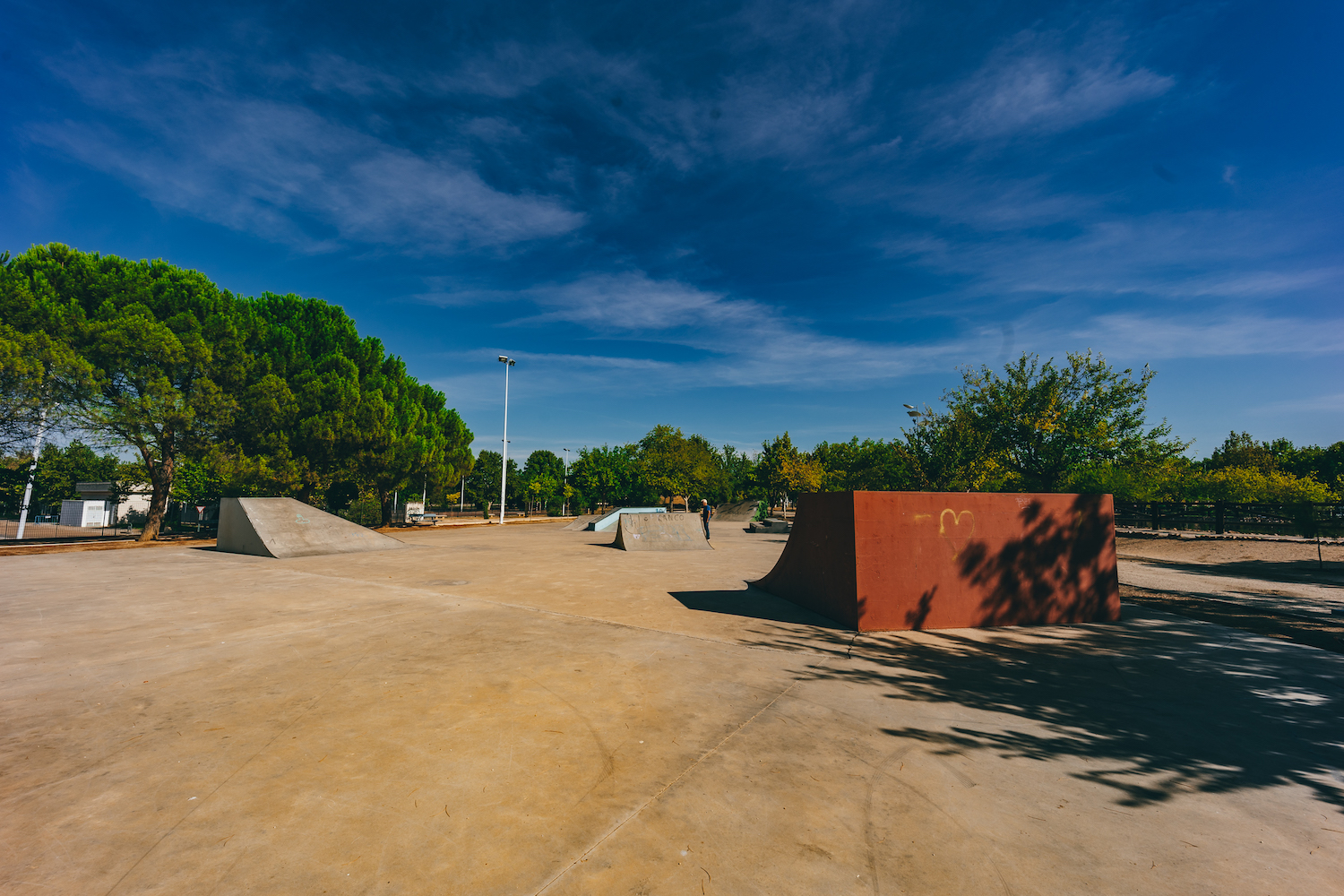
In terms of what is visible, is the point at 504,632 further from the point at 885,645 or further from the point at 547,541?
the point at 547,541

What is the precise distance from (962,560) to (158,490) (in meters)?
28.5

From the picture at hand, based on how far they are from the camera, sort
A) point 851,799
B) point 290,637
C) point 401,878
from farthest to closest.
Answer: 1. point 290,637
2. point 851,799
3. point 401,878

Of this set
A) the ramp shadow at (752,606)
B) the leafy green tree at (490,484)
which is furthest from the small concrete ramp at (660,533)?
the leafy green tree at (490,484)

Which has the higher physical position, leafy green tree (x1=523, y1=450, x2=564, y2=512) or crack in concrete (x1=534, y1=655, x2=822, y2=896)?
leafy green tree (x1=523, y1=450, x2=564, y2=512)

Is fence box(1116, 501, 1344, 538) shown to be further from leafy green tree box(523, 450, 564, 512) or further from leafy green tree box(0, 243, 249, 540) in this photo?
leafy green tree box(523, 450, 564, 512)

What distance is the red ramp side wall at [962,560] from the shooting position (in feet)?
23.6

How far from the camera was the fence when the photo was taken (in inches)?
714

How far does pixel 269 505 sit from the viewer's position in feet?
54.5

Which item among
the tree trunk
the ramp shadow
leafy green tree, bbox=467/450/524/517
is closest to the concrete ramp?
the tree trunk

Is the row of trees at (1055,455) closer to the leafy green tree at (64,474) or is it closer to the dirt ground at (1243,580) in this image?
the dirt ground at (1243,580)

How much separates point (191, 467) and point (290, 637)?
3640 cm

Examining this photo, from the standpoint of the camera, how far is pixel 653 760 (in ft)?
11.2

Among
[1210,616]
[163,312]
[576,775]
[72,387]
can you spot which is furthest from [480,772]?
[163,312]

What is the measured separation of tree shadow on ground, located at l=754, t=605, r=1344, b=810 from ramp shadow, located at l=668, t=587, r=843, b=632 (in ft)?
2.35
